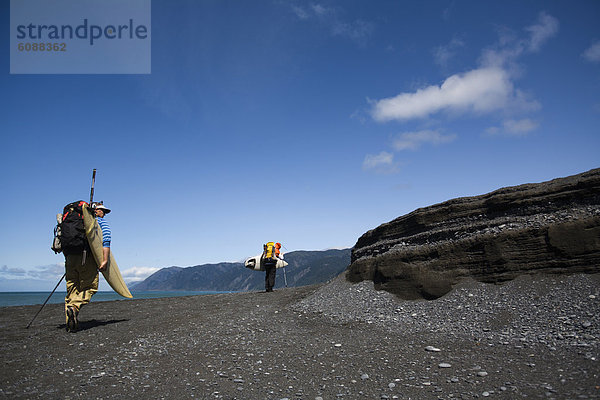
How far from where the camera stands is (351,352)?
7797 millimetres

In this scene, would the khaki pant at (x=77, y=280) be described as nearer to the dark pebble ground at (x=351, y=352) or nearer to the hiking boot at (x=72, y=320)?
the hiking boot at (x=72, y=320)

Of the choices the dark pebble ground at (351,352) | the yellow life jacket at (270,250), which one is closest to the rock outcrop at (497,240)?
the dark pebble ground at (351,352)

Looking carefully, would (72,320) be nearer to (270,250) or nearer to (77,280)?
(77,280)

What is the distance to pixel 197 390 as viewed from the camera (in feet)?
19.4

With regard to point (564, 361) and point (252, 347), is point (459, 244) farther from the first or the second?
point (252, 347)

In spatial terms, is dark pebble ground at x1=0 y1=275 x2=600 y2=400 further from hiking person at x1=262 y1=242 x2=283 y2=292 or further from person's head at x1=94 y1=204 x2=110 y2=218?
hiking person at x1=262 y1=242 x2=283 y2=292

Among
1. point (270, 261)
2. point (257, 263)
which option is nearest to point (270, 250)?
point (270, 261)

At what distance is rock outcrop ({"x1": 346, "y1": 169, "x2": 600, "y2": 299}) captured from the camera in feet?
31.3

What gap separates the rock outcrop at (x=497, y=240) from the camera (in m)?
9.55

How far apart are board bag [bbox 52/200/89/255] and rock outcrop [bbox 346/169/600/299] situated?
34.6ft

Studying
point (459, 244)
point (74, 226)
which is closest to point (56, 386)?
point (74, 226)

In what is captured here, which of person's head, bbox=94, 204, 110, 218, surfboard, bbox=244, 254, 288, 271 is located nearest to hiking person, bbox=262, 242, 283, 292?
surfboard, bbox=244, 254, 288, 271

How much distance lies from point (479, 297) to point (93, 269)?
38.5 feet

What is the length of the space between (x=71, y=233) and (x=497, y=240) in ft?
43.0
